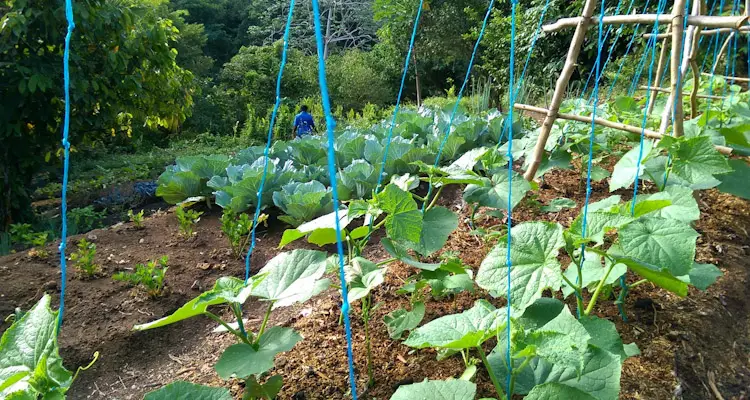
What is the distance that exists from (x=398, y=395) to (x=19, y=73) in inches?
164

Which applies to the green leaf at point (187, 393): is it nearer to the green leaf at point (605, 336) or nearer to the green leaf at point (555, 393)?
the green leaf at point (555, 393)

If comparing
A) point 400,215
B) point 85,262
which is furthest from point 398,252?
point 85,262

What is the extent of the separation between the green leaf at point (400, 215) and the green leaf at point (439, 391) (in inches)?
19.4

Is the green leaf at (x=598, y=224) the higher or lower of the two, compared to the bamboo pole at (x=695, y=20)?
lower

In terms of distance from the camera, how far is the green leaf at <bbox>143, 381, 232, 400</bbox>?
0.86m

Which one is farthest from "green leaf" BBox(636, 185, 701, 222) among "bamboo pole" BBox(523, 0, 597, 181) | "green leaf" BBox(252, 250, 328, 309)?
"green leaf" BBox(252, 250, 328, 309)

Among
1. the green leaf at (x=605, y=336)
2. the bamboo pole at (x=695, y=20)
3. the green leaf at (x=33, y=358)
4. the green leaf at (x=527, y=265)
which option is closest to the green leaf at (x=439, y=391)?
the green leaf at (x=527, y=265)

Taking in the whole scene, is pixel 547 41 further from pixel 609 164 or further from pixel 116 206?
pixel 116 206

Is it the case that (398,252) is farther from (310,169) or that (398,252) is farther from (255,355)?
(310,169)

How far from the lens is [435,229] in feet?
4.79

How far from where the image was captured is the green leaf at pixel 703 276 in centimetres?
131

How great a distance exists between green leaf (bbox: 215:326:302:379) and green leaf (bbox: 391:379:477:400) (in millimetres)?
283

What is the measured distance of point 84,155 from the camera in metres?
8.00

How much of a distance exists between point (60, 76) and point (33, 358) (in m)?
3.85
